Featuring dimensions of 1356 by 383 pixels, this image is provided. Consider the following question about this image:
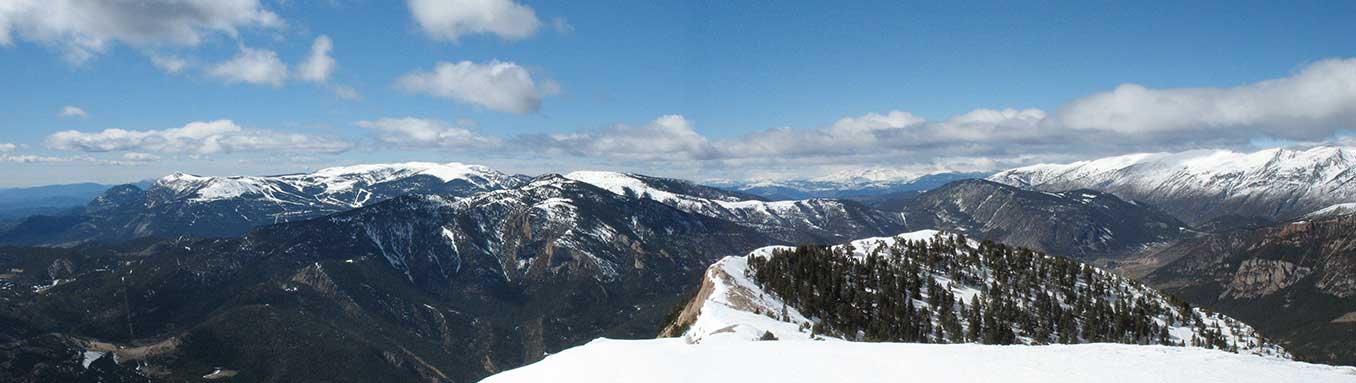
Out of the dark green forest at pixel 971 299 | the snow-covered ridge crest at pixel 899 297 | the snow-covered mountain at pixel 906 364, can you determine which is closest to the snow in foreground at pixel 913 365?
the snow-covered mountain at pixel 906 364

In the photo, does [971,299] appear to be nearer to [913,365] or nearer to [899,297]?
[899,297]

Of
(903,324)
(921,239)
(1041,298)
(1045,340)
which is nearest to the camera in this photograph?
(903,324)

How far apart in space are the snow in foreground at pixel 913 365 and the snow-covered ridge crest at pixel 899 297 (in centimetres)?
1815

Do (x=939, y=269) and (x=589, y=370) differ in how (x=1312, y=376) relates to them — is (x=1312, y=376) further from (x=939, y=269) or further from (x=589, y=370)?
(x=939, y=269)

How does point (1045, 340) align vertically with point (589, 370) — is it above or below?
below

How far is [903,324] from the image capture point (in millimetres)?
104562

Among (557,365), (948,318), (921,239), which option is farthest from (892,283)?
(557,365)

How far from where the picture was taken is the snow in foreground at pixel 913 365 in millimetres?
36344

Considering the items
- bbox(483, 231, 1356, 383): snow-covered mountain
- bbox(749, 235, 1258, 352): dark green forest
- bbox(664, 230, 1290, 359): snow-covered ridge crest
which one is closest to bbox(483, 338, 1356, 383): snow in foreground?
bbox(483, 231, 1356, 383): snow-covered mountain

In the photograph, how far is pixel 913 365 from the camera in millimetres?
39094

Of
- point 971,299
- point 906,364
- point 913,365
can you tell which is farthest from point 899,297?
point 913,365

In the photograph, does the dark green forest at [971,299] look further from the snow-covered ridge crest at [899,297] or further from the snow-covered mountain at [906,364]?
the snow-covered mountain at [906,364]

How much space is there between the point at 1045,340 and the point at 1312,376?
83267 millimetres

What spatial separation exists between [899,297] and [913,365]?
86830 mm
